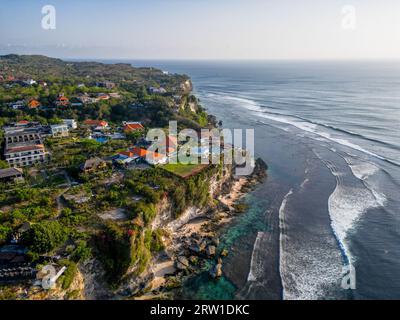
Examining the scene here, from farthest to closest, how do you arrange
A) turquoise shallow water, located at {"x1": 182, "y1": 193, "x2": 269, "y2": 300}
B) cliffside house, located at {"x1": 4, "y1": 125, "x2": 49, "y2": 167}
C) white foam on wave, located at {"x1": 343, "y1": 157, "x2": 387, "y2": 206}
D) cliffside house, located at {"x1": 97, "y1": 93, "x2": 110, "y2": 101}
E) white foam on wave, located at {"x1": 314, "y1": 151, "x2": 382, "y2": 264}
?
cliffside house, located at {"x1": 97, "y1": 93, "x2": 110, "y2": 101}
white foam on wave, located at {"x1": 343, "y1": 157, "x2": 387, "y2": 206}
cliffside house, located at {"x1": 4, "y1": 125, "x2": 49, "y2": 167}
white foam on wave, located at {"x1": 314, "y1": 151, "x2": 382, "y2": 264}
turquoise shallow water, located at {"x1": 182, "y1": 193, "x2": 269, "y2": 300}

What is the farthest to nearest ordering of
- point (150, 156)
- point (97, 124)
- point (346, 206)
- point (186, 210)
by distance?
point (97, 124) < point (150, 156) < point (346, 206) < point (186, 210)

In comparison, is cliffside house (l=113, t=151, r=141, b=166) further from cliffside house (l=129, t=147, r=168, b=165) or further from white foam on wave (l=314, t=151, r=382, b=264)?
white foam on wave (l=314, t=151, r=382, b=264)

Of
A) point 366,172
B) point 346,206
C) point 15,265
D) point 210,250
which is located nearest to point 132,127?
point 210,250

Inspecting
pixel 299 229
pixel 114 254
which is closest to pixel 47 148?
pixel 114 254

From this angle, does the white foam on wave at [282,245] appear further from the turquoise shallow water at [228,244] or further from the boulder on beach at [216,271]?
the boulder on beach at [216,271]

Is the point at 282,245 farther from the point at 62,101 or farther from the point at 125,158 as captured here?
the point at 62,101

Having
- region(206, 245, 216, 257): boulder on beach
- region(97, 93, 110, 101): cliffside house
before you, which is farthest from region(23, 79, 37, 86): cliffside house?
region(206, 245, 216, 257): boulder on beach
